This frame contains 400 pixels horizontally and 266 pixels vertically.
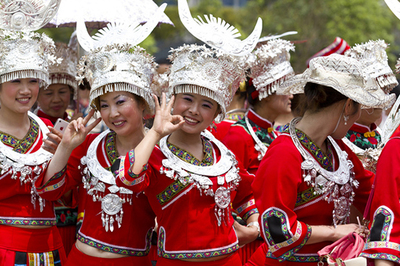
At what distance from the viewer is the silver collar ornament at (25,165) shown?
348cm

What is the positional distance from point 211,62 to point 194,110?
33 cm

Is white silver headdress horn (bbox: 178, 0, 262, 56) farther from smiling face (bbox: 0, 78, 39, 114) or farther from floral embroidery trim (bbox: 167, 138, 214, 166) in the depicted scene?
smiling face (bbox: 0, 78, 39, 114)

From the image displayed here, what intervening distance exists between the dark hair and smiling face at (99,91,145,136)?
3.49 feet

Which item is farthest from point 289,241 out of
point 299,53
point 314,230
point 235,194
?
point 299,53

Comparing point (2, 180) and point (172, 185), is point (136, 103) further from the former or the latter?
point (2, 180)

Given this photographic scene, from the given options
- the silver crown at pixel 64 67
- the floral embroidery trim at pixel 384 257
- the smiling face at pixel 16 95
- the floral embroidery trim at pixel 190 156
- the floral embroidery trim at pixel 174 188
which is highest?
the silver crown at pixel 64 67

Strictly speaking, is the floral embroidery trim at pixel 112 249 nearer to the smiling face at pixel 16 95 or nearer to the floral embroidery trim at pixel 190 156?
the floral embroidery trim at pixel 190 156

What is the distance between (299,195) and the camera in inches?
121

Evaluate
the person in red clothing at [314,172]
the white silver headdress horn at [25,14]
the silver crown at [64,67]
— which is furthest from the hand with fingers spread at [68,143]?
the silver crown at [64,67]

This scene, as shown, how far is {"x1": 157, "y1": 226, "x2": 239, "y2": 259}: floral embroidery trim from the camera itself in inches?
123

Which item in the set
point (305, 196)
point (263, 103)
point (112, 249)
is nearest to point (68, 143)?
point (112, 249)

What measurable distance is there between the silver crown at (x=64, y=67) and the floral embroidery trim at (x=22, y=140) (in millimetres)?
1061

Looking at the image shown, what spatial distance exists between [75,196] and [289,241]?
6.06 feet

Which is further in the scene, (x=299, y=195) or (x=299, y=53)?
(x=299, y=53)
